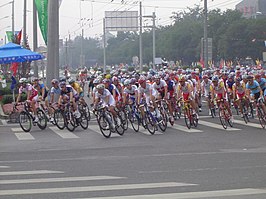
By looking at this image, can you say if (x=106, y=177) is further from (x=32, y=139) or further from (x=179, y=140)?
(x=32, y=139)

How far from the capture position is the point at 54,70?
1240 inches

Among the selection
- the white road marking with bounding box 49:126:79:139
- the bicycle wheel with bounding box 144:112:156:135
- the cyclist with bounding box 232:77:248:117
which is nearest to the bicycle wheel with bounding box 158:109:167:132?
the bicycle wheel with bounding box 144:112:156:135

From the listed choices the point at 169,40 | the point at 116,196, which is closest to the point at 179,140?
the point at 116,196

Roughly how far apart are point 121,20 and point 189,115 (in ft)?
150

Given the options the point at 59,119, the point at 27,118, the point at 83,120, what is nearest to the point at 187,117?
the point at 83,120

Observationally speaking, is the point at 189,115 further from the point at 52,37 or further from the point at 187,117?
the point at 52,37

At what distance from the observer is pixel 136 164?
49.4ft

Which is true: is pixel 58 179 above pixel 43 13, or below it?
below

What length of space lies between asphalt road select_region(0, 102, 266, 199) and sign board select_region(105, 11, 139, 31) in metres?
44.4

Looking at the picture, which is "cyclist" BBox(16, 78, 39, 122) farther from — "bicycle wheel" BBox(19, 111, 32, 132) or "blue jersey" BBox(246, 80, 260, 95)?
→ "blue jersey" BBox(246, 80, 260, 95)

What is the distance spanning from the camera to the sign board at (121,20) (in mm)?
68625

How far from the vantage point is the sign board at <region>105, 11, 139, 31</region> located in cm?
6862

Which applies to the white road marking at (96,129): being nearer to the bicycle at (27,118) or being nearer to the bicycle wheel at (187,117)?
the bicycle at (27,118)

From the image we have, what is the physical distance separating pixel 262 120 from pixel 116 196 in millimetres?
13978
